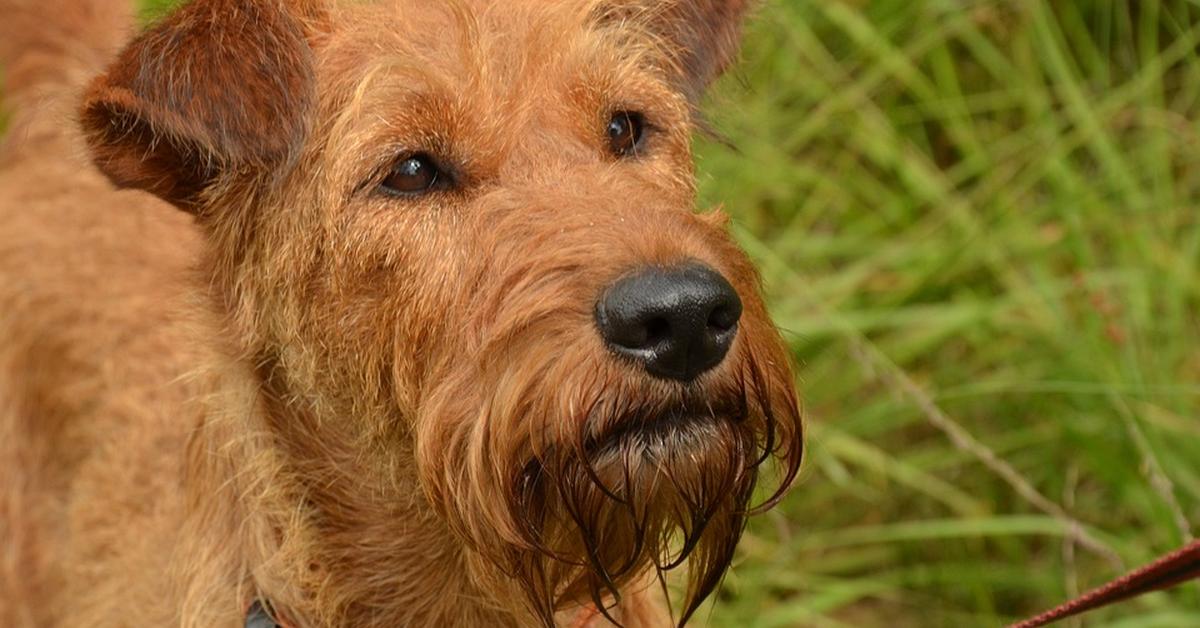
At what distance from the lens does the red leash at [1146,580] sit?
3324 mm

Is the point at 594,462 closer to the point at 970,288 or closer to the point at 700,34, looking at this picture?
the point at 700,34

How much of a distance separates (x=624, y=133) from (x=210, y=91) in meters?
0.92

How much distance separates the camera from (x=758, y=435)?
10.7ft

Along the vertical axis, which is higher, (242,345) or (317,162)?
(317,162)

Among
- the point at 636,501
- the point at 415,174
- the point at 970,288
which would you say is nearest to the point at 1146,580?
the point at 636,501

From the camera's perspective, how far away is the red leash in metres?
3.32

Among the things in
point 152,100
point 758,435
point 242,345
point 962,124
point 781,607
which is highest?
point 152,100

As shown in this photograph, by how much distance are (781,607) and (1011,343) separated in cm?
129

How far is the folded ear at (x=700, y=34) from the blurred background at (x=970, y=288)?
0.47 m

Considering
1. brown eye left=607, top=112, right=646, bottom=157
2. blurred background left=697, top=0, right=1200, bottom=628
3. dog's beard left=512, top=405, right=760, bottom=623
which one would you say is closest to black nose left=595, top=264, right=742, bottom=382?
dog's beard left=512, top=405, right=760, bottom=623

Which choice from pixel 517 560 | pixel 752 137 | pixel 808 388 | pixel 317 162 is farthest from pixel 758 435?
pixel 752 137

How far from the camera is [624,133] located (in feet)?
12.5

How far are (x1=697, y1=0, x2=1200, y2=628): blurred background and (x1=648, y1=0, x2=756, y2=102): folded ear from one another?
434mm

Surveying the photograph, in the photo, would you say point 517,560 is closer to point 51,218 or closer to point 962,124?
point 51,218
